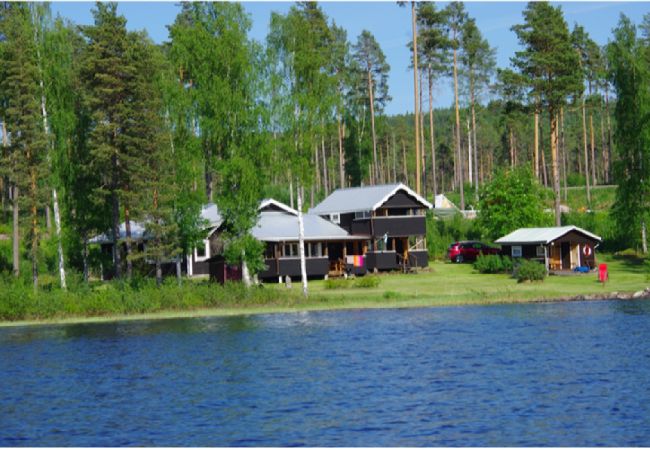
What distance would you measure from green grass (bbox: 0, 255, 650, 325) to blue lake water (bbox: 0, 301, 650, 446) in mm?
2910

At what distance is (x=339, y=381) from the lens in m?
29.0

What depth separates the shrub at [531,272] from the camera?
56.9 metres

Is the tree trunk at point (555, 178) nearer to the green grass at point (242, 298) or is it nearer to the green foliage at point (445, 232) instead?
the green foliage at point (445, 232)

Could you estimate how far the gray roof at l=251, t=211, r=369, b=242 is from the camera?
206 ft

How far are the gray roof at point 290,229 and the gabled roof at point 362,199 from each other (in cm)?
231

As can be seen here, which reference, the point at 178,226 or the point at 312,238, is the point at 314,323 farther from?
the point at 312,238

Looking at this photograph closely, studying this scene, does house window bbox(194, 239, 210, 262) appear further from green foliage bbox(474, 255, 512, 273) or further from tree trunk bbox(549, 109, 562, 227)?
tree trunk bbox(549, 109, 562, 227)

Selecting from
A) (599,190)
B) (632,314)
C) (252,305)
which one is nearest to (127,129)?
(252,305)

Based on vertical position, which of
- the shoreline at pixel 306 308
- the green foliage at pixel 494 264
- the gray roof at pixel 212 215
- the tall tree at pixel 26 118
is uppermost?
the tall tree at pixel 26 118

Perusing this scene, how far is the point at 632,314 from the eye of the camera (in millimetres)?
43188

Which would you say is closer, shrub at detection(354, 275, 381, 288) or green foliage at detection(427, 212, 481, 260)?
shrub at detection(354, 275, 381, 288)

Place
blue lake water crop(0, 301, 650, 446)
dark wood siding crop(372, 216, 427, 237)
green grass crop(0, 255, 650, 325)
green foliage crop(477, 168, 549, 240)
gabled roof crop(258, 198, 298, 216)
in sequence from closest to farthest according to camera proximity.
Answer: blue lake water crop(0, 301, 650, 446) < green grass crop(0, 255, 650, 325) < dark wood siding crop(372, 216, 427, 237) < gabled roof crop(258, 198, 298, 216) < green foliage crop(477, 168, 549, 240)

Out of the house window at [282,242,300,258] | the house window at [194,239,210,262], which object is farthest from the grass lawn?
the house window at [194,239,210,262]

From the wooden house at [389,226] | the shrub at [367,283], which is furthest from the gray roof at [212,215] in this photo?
the shrub at [367,283]
